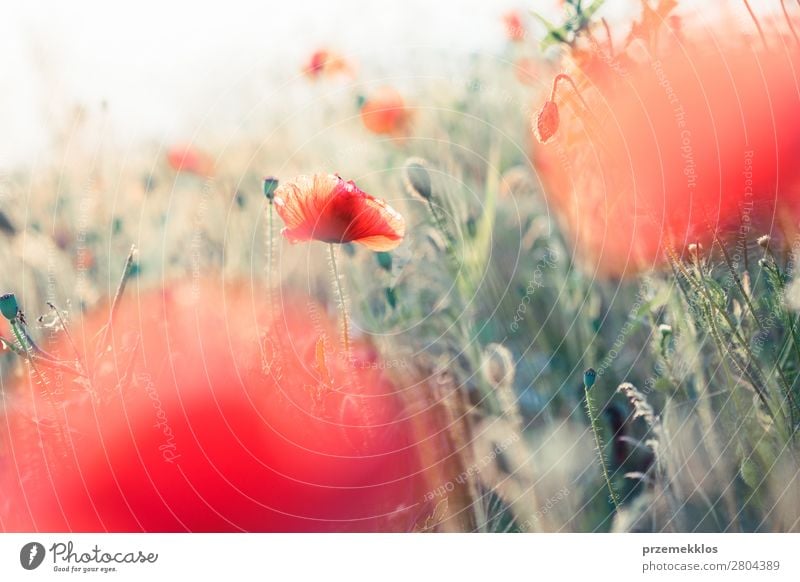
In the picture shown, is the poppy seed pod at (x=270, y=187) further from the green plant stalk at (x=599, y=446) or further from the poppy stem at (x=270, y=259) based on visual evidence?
the green plant stalk at (x=599, y=446)

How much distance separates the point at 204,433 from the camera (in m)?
0.76

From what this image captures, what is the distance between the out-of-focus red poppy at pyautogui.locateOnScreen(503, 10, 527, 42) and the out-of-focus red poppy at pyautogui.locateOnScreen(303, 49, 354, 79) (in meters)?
0.13

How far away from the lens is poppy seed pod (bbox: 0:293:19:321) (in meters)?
0.72

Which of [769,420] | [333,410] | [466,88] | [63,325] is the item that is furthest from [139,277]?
[769,420]

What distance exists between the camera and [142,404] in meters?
0.76

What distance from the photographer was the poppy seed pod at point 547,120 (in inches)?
30.2

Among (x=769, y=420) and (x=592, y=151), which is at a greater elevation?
(x=592, y=151)

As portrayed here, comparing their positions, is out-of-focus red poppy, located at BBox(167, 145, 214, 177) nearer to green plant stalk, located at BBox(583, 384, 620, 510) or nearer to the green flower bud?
the green flower bud

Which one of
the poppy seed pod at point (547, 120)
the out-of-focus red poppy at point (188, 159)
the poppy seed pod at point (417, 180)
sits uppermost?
the out-of-focus red poppy at point (188, 159)

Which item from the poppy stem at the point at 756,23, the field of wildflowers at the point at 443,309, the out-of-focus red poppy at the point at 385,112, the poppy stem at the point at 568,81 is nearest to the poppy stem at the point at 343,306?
the field of wildflowers at the point at 443,309

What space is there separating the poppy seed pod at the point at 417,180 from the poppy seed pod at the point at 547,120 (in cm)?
10
